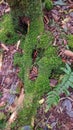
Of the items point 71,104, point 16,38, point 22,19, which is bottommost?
point 71,104

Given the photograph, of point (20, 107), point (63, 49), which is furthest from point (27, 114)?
point (63, 49)

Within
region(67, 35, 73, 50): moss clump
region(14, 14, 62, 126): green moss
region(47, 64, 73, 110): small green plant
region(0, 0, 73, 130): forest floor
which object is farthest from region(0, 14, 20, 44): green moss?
region(47, 64, 73, 110): small green plant

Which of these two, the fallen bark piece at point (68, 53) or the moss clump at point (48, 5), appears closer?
the fallen bark piece at point (68, 53)

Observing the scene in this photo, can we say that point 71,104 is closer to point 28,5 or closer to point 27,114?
point 27,114

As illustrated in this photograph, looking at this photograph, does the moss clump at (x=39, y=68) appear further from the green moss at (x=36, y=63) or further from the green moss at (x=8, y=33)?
the green moss at (x=8, y=33)

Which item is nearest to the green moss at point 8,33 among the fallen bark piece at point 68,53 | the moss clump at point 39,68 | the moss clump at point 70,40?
the moss clump at point 39,68

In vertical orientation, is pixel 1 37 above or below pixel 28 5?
below

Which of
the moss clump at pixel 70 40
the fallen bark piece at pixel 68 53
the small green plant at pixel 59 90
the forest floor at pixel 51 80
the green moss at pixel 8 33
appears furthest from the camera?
the green moss at pixel 8 33
